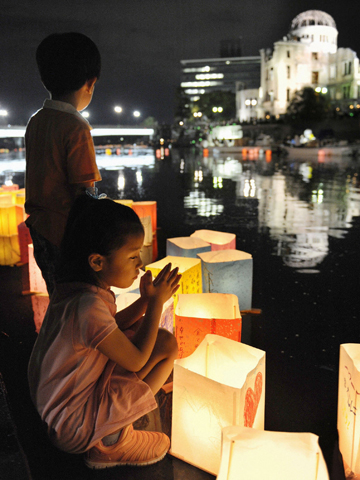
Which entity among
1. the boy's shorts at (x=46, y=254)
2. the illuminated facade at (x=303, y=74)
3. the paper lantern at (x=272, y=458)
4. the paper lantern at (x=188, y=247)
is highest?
the illuminated facade at (x=303, y=74)

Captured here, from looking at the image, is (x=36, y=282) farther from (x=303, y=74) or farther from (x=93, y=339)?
(x=303, y=74)

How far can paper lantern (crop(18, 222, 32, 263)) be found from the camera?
4.13 metres

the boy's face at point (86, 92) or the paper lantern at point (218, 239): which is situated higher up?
the boy's face at point (86, 92)

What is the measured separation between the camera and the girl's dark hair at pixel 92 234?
1579 millimetres

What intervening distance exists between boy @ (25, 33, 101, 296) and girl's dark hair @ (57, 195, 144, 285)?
0.42 metres

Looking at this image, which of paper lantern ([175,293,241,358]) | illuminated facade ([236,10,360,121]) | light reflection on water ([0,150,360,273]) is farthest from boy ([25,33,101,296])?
illuminated facade ([236,10,360,121])

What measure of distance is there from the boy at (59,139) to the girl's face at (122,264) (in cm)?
54

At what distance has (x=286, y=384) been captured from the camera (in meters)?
2.40

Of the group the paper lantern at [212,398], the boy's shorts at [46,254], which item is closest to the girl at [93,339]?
the paper lantern at [212,398]

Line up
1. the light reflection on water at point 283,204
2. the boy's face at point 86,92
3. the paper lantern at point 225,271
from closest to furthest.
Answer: the boy's face at point 86,92 < the paper lantern at point 225,271 < the light reflection on water at point 283,204

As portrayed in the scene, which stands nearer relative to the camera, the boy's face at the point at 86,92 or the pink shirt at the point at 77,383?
the pink shirt at the point at 77,383

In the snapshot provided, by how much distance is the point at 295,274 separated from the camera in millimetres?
4230

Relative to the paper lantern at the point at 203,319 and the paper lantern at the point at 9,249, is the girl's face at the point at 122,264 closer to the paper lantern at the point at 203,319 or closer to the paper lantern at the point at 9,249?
the paper lantern at the point at 203,319

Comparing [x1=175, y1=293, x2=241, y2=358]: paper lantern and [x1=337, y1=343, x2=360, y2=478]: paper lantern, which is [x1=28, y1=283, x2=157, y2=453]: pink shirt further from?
[x1=337, y1=343, x2=360, y2=478]: paper lantern
